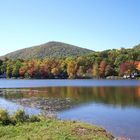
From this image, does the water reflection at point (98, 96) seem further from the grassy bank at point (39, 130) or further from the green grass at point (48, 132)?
the green grass at point (48, 132)

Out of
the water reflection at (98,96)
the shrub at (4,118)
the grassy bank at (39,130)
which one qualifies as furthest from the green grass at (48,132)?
the water reflection at (98,96)

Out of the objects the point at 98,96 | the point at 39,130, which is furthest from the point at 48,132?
the point at 98,96

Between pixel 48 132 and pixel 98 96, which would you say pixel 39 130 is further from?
pixel 98 96

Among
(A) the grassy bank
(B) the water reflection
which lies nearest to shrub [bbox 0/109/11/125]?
(A) the grassy bank

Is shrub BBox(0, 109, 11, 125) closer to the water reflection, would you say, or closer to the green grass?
the green grass

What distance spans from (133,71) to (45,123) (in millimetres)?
173654

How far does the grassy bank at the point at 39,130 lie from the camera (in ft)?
79.7

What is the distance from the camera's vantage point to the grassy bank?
2428 cm

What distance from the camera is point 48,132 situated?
25609 mm

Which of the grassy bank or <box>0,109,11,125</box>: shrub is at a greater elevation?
<box>0,109,11,125</box>: shrub

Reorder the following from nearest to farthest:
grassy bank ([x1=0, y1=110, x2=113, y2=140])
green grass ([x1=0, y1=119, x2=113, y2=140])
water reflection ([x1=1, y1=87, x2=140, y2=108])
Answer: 1. green grass ([x1=0, y1=119, x2=113, y2=140])
2. grassy bank ([x1=0, y1=110, x2=113, y2=140])
3. water reflection ([x1=1, y1=87, x2=140, y2=108])

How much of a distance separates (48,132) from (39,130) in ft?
3.44

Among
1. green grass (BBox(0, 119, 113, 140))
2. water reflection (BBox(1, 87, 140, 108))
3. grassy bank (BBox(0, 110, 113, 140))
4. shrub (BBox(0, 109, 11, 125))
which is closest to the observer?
green grass (BBox(0, 119, 113, 140))

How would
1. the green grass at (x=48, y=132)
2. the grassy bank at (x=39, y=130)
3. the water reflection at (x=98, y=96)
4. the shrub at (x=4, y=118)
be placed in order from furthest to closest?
the water reflection at (x=98, y=96)
the shrub at (x=4, y=118)
the grassy bank at (x=39, y=130)
the green grass at (x=48, y=132)
